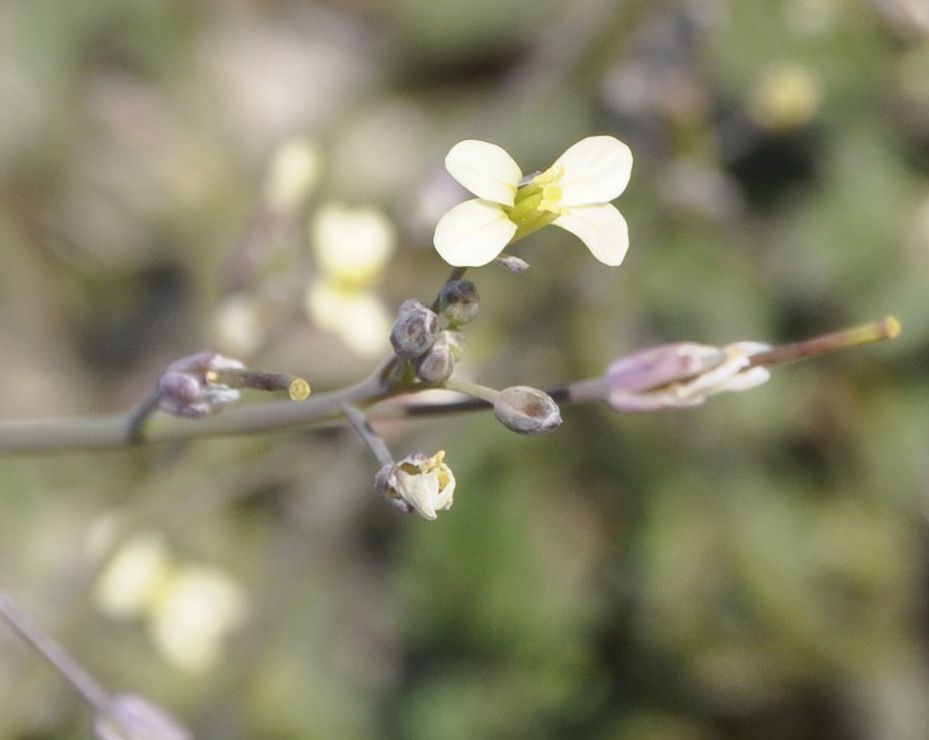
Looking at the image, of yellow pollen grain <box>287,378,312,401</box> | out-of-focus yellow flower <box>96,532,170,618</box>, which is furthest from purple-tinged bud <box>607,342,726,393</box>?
out-of-focus yellow flower <box>96,532,170,618</box>

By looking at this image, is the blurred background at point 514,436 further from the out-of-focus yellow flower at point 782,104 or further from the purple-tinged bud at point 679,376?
the purple-tinged bud at point 679,376

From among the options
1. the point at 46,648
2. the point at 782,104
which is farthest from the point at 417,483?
the point at 782,104

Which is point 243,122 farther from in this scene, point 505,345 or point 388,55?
point 505,345

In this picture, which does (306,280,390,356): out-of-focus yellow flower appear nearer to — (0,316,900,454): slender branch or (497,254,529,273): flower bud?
(0,316,900,454): slender branch

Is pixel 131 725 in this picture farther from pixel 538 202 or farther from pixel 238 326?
pixel 538 202

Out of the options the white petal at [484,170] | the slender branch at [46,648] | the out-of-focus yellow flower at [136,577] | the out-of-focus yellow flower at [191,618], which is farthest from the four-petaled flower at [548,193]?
the out-of-focus yellow flower at [191,618]

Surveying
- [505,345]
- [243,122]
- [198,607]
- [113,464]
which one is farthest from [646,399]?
[243,122]
